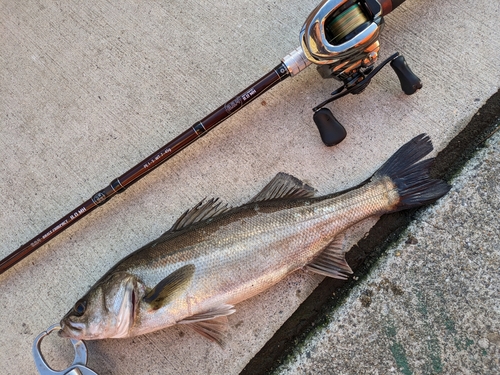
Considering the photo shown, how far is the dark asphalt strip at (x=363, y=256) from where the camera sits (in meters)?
2.25

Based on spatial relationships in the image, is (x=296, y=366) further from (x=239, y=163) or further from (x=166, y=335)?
(x=239, y=163)

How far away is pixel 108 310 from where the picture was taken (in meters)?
2.06

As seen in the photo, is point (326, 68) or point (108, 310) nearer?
point (108, 310)

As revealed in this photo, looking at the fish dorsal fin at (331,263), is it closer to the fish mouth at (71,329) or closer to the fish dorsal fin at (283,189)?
the fish dorsal fin at (283,189)

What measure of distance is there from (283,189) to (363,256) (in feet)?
1.82

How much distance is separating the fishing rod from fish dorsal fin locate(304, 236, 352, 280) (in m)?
0.59

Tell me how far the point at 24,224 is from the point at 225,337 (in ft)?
4.39

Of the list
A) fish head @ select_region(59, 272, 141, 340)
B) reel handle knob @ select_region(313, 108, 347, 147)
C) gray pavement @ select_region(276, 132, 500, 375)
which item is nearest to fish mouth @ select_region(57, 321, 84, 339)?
fish head @ select_region(59, 272, 141, 340)

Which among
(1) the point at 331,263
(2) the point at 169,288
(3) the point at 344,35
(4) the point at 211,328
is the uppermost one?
(3) the point at 344,35

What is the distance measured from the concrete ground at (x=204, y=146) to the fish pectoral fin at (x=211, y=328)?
133 mm

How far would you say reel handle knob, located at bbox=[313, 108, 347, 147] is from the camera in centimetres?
237

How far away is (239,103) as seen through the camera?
230 centimetres

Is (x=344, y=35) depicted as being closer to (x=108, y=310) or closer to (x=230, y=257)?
(x=230, y=257)

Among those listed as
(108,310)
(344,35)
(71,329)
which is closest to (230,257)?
(108,310)
